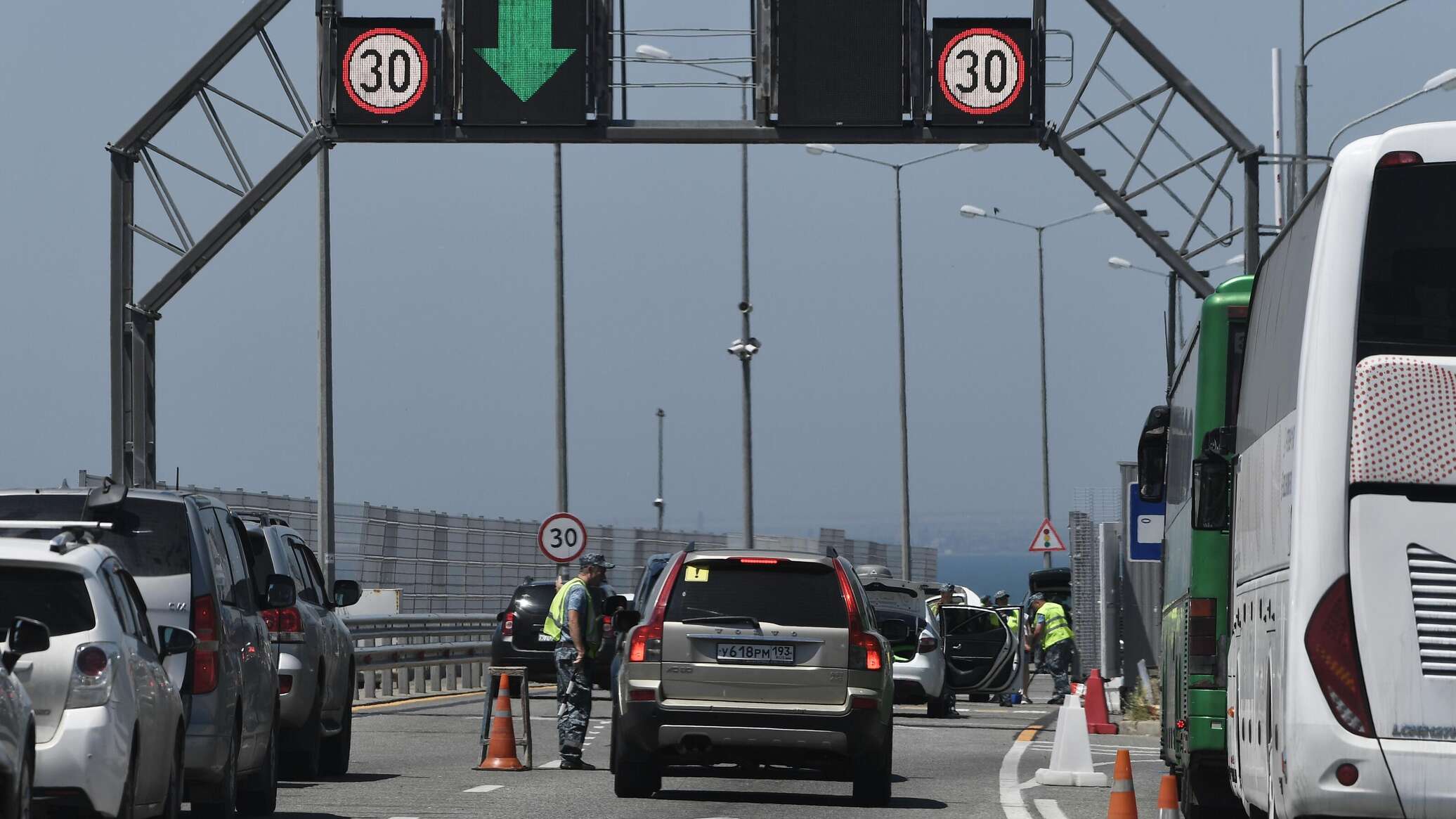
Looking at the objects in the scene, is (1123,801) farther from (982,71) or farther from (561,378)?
(561,378)

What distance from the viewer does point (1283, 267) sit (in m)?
12.0

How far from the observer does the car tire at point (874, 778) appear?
17.5 metres

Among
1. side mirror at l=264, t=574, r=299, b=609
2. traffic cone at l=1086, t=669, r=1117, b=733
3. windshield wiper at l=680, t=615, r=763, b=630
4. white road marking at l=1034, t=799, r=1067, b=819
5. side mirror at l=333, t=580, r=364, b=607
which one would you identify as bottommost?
traffic cone at l=1086, t=669, r=1117, b=733

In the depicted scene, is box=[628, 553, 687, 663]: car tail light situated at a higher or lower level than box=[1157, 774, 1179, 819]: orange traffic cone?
higher

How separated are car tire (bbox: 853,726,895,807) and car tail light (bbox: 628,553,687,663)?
148 centimetres

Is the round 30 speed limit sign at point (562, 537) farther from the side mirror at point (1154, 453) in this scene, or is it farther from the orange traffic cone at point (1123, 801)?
the orange traffic cone at point (1123, 801)

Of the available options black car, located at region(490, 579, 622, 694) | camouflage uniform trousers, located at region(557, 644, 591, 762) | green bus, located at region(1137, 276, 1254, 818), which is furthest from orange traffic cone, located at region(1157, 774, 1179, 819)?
black car, located at region(490, 579, 622, 694)

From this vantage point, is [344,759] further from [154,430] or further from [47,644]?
[47,644]

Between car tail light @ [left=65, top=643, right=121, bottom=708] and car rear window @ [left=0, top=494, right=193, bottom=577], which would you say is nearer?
car tail light @ [left=65, top=643, right=121, bottom=708]

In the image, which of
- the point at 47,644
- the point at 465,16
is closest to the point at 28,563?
the point at 47,644

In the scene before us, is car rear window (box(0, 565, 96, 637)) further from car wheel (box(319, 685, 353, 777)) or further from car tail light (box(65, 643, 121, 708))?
car wheel (box(319, 685, 353, 777))

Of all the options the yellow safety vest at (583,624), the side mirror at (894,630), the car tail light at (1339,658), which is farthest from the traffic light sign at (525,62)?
the car tail light at (1339,658)

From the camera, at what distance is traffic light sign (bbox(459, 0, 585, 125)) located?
2539 centimetres

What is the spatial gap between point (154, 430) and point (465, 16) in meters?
5.09
